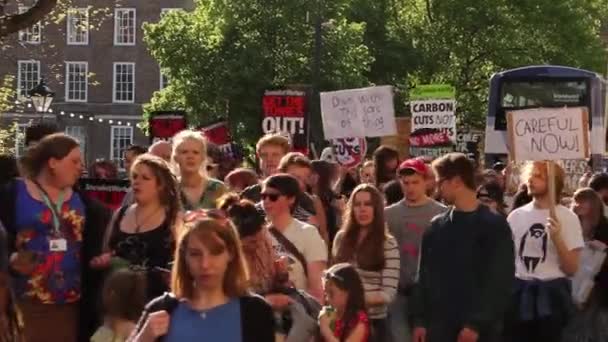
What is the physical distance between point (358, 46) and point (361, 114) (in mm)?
28241

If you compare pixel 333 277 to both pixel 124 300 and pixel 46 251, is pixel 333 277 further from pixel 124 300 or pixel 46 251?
pixel 124 300

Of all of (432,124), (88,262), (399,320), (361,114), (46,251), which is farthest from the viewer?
(432,124)

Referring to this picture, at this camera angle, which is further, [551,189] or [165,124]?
[165,124]

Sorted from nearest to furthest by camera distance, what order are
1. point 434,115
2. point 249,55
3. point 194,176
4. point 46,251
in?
point 46,251 < point 194,176 < point 434,115 < point 249,55

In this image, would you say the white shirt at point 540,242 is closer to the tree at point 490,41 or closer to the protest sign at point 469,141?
the protest sign at point 469,141

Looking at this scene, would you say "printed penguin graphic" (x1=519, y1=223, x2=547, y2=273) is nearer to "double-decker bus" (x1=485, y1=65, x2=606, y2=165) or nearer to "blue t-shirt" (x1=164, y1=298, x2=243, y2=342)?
"blue t-shirt" (x1=164, y1=298, x2=243, y2=342)

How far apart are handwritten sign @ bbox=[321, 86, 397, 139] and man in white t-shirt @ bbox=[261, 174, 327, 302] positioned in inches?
433

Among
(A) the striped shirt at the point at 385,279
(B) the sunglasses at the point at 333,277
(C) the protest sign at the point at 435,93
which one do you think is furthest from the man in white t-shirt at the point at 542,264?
(C) the protest sign at the point at 435,93

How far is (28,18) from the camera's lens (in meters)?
16.8

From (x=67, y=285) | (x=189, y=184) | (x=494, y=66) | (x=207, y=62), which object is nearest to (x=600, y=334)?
(x=189, y=184)

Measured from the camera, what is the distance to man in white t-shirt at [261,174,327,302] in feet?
29.3

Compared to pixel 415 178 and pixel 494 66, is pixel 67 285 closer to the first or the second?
pixel 415 178

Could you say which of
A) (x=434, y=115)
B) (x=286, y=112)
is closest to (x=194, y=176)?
(x=286, y=112)

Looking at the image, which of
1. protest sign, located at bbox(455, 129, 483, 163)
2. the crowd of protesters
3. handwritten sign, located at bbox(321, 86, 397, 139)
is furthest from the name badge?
protest sign, located at bbox(455, 129, 483, 163)
